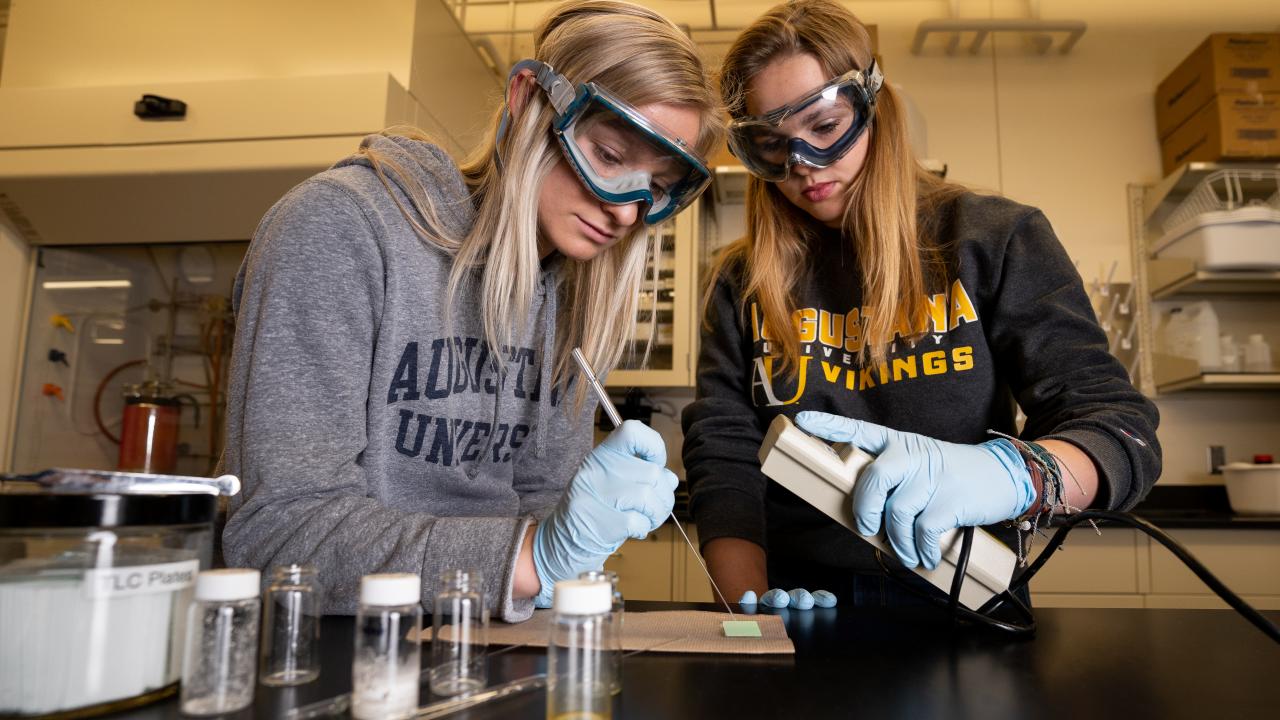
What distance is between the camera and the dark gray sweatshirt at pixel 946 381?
106 centimetres

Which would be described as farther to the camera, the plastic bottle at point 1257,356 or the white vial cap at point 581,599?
the plastic bottle at point 1257,356

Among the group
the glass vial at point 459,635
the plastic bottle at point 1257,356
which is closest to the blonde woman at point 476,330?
the glass vial at point 459,635

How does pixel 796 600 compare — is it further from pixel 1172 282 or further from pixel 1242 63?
pixel 1242 63

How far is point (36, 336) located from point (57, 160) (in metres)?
0.63

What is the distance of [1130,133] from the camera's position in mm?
3152

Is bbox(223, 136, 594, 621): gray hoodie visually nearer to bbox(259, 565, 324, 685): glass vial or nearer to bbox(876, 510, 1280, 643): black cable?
bbox(259, 565, 324, 685): glass vial

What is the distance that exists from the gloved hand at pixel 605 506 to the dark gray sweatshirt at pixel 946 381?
1.43ft

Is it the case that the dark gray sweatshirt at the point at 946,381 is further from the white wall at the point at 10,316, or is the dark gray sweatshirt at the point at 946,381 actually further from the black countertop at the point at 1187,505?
the white wall at the point at 10,316

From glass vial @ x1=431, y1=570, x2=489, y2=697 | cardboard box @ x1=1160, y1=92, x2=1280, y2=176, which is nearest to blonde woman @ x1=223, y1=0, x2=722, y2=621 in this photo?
glass vial @ x1=431, y1=570, x2=489, y2=697

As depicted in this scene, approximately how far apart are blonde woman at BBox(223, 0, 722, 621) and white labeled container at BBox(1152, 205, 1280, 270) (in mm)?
2359

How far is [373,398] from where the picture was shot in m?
0.93

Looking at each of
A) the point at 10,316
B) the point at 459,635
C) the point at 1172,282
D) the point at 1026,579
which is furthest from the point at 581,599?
the point at 1172,282

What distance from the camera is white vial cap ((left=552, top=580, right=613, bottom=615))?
19.5 inches

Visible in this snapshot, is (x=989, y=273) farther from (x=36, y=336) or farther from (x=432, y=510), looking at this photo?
(x=36, y=336)
